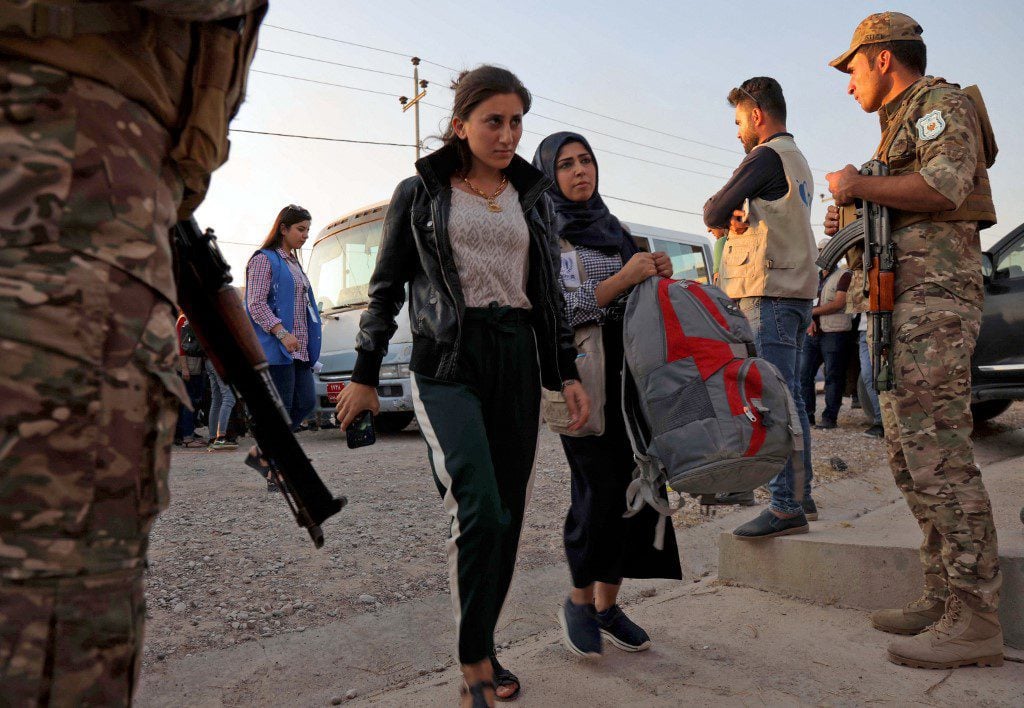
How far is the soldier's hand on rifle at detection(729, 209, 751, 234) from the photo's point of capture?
12.5 ft

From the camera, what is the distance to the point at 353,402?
2.21 meters

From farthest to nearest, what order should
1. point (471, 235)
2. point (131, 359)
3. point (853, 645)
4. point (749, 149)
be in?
point (749, 149) → point (853, 645) → point (471, 235) → point (131, 359)

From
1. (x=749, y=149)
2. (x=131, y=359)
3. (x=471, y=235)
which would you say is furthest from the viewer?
(x=749, y=149)

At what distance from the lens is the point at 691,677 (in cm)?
245

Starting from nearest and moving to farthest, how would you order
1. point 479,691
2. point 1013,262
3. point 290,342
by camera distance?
point 479,691 < point 290,342 < point 1013,262

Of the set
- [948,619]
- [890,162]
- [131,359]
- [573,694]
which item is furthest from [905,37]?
[131,359]

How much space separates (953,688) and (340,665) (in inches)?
76.3

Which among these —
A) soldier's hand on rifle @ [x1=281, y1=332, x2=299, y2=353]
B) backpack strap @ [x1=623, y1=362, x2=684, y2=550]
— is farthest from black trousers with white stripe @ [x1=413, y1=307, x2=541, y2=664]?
soldier's hand on rifle @ [x1=281, y1=332, x2=299, y2=353]

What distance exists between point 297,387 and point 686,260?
8754 millimetres

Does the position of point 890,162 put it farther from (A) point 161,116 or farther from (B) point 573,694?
(A) point 161,116

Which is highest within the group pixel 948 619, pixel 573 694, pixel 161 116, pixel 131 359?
pixel 161 116

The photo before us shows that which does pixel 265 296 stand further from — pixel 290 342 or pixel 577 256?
pixel 577 256

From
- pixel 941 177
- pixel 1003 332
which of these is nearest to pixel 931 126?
pixel 941 177

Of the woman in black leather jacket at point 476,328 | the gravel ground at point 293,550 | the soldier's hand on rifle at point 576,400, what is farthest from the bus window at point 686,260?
the woman in black leather jacket at point 476,328
